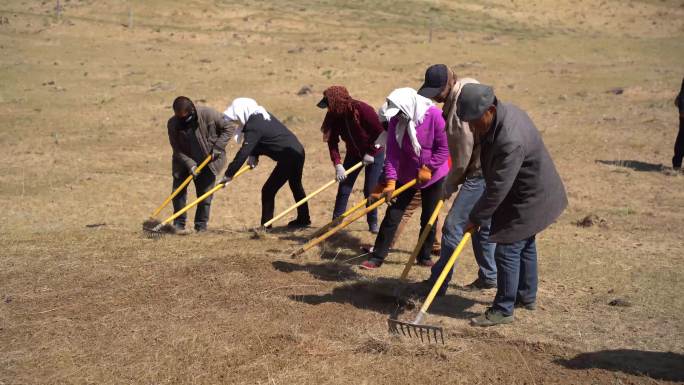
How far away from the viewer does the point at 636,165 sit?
11680 mm

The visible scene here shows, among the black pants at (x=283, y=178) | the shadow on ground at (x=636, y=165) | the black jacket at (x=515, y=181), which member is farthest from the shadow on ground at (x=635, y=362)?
the shadow on ground at (x=636, y=165)

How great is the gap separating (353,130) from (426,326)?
311cm

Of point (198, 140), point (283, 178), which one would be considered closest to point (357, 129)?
point (283, 178)

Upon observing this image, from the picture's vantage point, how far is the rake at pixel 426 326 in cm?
494

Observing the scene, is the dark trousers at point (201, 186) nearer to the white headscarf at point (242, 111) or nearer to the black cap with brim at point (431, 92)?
the white headscarf at point (242, 111)

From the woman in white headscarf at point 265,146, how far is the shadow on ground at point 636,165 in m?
6.03

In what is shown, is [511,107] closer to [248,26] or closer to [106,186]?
[106,186]

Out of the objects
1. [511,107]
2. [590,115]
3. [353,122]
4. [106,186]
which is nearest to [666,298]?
[511,107]

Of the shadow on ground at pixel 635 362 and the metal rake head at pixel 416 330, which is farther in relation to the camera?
the metal rake head at pixel 416 330

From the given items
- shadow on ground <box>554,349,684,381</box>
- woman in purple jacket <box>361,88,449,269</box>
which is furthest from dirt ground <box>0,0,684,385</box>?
woman in purple jacket <box>361,88,449,269</box>

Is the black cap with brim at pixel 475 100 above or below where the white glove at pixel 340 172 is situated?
above

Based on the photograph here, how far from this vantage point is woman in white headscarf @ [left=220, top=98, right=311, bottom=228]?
7.79 m

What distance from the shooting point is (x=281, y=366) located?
469 centimetres

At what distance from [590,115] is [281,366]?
1244 cm
